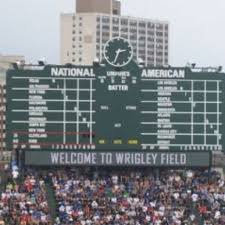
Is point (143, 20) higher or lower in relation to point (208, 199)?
higher

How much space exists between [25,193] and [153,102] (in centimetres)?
622

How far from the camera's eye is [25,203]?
4203 cm

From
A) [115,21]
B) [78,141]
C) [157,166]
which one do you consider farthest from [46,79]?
[115,21]

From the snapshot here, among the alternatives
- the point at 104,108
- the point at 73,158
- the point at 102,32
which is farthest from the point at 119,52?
the point at 102,32

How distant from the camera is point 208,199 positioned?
44281mm

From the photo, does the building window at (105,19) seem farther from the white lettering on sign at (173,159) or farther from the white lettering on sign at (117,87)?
the white lettering on sign at (117,87)

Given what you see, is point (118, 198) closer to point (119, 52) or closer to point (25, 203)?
point (25, 203)

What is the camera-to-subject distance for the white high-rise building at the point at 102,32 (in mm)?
137000

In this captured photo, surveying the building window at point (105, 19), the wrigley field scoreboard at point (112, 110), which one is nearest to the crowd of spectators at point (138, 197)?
the wrigley field scoreboard at point (112, 110)

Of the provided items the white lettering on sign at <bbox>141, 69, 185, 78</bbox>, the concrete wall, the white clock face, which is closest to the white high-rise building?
the concrete wall

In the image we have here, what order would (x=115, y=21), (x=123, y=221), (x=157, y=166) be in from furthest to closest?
1. (x=115, y=21)
2. (x=157, y=166)
3. (x=123, y=221)

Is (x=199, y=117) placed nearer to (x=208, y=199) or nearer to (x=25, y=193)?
(x=208, y=199)

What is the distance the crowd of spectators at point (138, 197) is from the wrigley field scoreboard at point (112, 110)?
150 centimetres

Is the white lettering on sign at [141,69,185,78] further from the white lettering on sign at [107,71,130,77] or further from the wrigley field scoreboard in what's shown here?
the white lettering on sign at [107,71,130,77]
